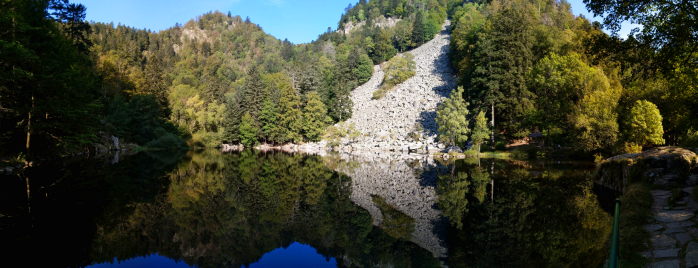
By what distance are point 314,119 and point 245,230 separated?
5457 centimetres

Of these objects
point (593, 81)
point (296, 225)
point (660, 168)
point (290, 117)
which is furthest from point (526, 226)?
point (290, 117)

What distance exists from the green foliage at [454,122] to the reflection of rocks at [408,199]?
21.5m

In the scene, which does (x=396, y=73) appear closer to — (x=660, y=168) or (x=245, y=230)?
(x=660, y=168)

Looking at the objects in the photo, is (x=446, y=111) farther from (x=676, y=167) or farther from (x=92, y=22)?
(x=92, y=22)

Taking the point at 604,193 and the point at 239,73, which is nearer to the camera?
the point at 604,193

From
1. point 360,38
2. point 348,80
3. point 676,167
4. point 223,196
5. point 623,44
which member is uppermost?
point 360,38

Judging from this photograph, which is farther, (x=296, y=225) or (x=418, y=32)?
(x=418, y=32)

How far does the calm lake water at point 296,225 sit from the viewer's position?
7.76m

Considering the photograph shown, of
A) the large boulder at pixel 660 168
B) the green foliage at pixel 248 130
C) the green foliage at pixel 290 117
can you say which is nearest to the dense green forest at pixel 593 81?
the large boulder at pixel 660 168

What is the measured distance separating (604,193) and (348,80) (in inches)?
3070

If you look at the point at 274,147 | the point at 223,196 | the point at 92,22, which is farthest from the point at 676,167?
the point at 92,22

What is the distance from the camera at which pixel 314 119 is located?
64062 mm

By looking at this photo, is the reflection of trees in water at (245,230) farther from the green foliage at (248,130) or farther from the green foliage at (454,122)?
the green foliage at (248,130)

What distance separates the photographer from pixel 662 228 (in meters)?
7.91
